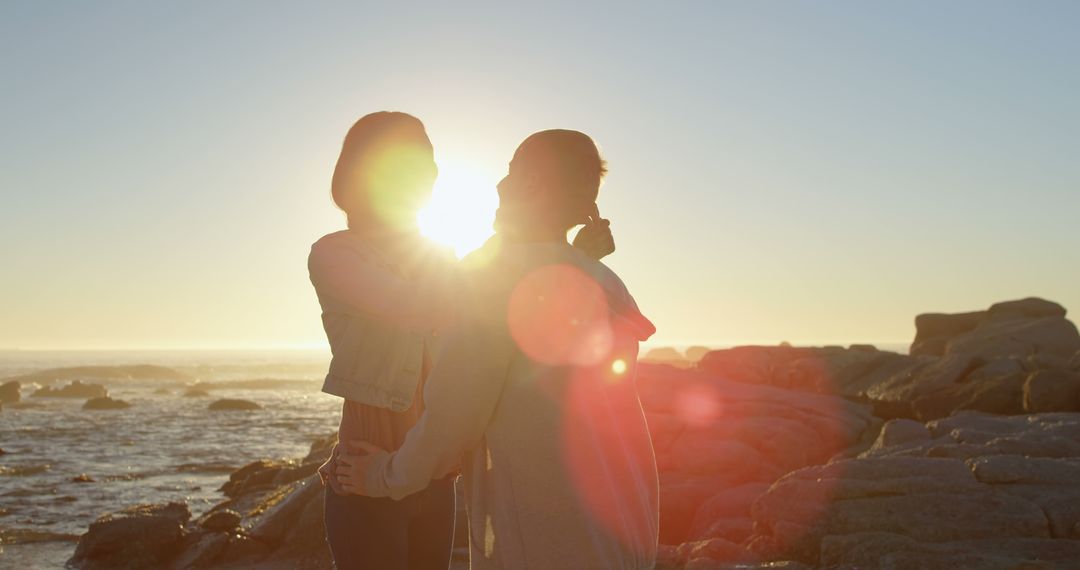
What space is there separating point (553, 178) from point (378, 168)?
1009mm

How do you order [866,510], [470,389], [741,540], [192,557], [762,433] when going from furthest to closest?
1. [762,433]
2. [192,557]
3. [741,540]
4. [866,510]
5. [470,389]

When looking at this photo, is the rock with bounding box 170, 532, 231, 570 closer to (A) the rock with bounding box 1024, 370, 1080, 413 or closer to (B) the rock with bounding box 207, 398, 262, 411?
(A) the rock with bounding box 1024, 370, 1080, 413

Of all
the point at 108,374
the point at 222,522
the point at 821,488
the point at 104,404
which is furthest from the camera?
the point at 108,374

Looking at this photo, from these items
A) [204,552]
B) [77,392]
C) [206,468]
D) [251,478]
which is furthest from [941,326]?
[77,392]

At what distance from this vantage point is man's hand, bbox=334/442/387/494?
8.39 ft

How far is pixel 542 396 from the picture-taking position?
6.97ft

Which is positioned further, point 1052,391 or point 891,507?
point 1052,391

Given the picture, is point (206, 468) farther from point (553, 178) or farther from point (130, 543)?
point (553, 178)

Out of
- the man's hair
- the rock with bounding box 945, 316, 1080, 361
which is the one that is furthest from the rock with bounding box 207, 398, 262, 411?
the man's hair

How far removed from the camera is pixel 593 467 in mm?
2139

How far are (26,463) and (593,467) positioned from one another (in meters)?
20.0

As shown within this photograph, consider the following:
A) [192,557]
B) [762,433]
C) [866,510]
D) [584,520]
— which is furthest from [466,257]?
[762,433]

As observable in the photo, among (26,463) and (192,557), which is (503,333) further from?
(26,463)

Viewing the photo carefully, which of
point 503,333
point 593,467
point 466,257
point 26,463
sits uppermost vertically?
point 466,257
